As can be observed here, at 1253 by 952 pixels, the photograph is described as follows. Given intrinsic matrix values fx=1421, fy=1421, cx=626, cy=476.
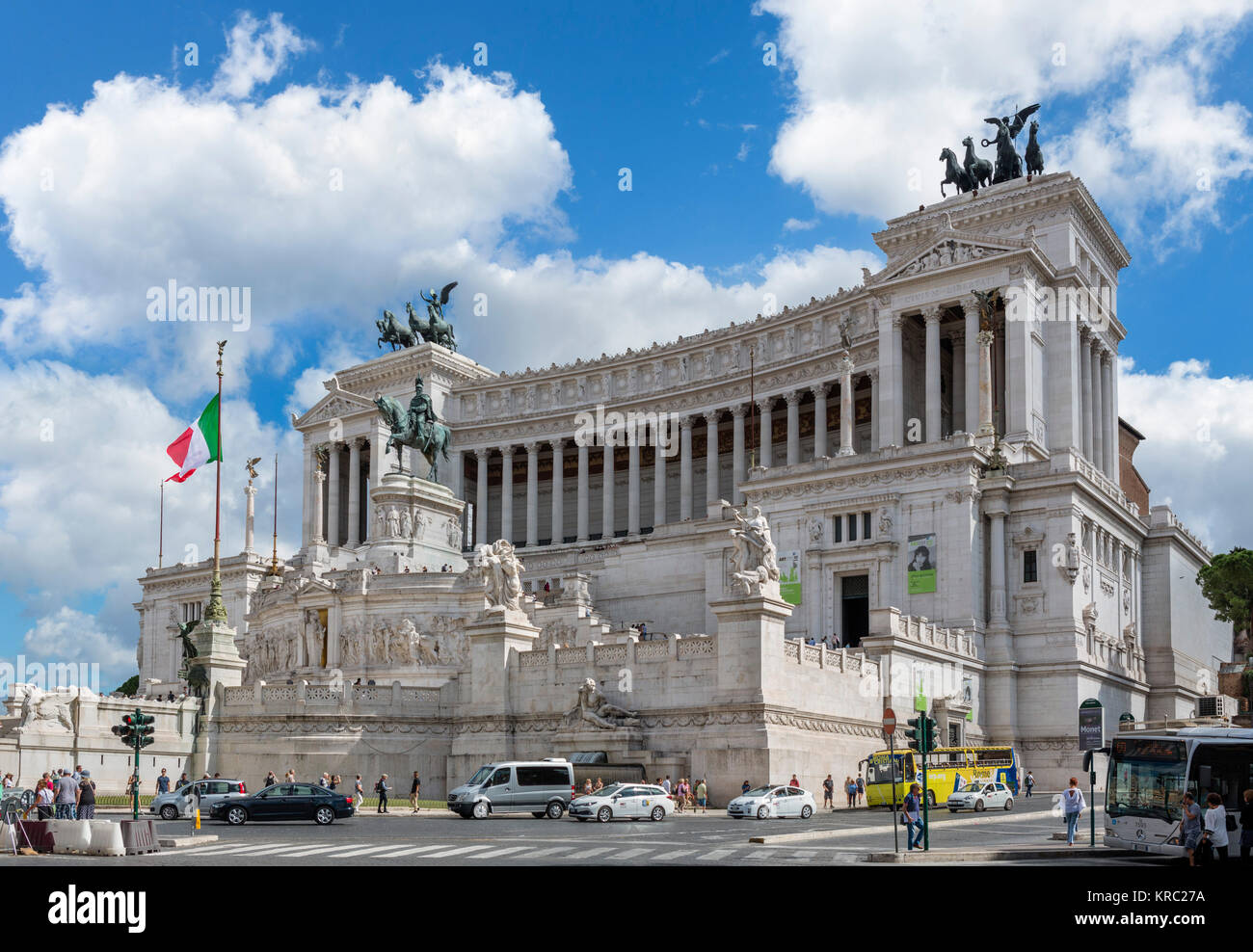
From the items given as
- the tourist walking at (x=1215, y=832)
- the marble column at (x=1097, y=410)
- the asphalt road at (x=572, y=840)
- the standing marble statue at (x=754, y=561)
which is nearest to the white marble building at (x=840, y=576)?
the marble column at (x=1097, y=410)

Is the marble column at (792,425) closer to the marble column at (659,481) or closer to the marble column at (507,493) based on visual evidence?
the marble column at (659,481)

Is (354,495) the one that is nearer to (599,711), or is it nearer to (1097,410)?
(1097,410)

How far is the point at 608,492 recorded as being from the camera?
350ft

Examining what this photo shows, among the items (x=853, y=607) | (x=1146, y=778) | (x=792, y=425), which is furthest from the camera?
(x=792, y=425)

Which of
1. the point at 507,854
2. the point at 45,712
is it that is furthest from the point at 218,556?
the point at 507,854

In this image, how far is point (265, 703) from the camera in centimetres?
5612

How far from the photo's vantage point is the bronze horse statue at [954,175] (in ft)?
297

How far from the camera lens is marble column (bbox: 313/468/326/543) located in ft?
361

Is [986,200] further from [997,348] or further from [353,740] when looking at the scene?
[353,740]

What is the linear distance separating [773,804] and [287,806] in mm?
13969

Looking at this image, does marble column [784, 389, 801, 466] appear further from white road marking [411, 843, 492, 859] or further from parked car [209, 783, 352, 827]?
white road marking [411, 843, 492, 859]

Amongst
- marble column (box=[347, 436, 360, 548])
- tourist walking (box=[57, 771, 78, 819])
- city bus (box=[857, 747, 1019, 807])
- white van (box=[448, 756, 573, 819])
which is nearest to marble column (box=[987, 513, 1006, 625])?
city bus (box=[857, 747, 1019, 807])

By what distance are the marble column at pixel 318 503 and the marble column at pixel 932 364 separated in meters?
48.9
